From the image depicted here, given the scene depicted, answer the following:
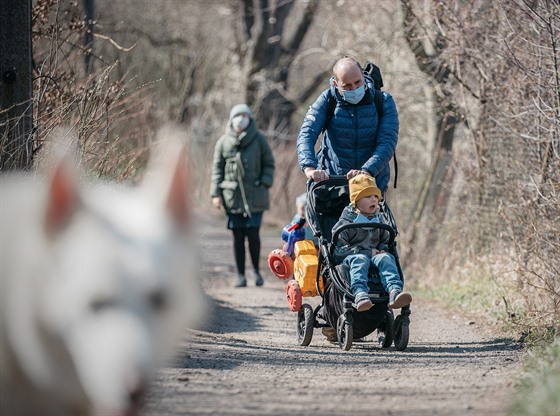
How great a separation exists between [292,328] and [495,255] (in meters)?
2.63

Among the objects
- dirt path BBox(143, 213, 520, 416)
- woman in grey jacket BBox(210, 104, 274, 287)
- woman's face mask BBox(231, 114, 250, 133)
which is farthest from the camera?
woman's face mask BBox(231, 114, 250, 133)

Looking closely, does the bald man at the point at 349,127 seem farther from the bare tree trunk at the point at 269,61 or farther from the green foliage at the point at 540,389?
the bare tree trunk at the point at 269,61

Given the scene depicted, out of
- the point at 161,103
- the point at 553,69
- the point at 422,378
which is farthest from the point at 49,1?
the point at 161,103

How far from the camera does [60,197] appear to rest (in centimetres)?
407

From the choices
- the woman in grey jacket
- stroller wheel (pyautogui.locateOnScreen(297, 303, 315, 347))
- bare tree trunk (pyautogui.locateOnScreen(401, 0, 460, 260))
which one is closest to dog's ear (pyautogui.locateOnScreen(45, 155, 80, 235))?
stroller wheel (pyautogui.locateOnScreen(297, 303, 315, 347))

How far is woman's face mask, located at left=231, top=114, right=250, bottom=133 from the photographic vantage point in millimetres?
13594

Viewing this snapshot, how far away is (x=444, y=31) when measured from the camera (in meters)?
12.6

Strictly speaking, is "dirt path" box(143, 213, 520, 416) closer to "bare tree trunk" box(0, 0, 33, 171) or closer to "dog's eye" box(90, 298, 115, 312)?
"dog's eye" box(90, 298, 115, 312)

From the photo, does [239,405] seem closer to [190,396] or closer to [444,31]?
[190,396]

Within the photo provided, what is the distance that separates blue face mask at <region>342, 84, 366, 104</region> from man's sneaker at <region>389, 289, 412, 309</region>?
187cm

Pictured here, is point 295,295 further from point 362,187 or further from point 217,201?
point 217,201

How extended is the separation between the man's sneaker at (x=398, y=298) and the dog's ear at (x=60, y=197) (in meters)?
4.06

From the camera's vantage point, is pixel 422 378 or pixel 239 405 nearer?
pixel 239 405

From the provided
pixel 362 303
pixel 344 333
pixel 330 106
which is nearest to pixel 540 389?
pixel 362 303
